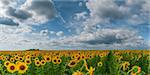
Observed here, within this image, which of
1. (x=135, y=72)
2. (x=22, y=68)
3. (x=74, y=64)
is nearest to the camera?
(x=135, y=72)

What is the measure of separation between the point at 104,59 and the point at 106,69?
1106 millimetres

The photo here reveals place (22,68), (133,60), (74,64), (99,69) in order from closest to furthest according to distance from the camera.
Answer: (22,68), (74,64), (99,69), (133,60)

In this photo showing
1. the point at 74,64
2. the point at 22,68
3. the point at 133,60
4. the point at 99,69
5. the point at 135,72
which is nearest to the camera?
the point at 135,72

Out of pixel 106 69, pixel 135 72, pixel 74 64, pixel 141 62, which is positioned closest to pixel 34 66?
pixel 74 64

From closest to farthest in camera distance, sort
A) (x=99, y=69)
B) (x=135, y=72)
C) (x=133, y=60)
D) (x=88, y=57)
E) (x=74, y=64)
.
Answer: (x=135, y=72)
(x=74, y=64)
(x=99, y=69)
(x=88, y=57)
(x=133, y=60)

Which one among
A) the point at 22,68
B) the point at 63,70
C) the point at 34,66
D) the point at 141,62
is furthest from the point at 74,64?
the point at 141,62

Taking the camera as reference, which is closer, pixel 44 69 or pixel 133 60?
pixel 44 69

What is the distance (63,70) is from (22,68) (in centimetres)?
174

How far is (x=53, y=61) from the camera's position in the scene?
9.53 meters

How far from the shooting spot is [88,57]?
1074cm

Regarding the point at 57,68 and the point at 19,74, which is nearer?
the point at 19,74

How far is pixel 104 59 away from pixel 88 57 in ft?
1.35

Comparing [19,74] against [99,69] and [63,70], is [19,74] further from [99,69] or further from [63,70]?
[99,69]

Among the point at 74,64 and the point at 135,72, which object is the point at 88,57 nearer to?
the point at 74,64
